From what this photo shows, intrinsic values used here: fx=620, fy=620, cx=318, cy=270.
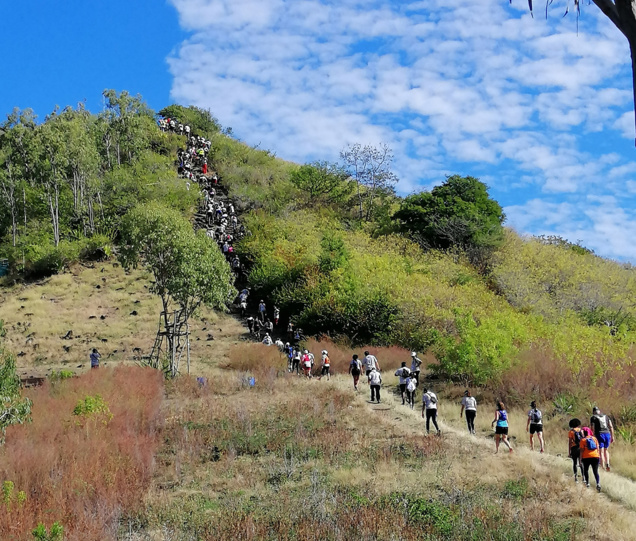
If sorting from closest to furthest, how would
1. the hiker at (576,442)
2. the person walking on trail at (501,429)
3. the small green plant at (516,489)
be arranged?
the small green plant at (516,489) → the hiker at (576,442) → the person walking on trail at (501,429)

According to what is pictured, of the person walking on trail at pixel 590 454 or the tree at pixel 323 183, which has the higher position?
the tree at pixel 323 183

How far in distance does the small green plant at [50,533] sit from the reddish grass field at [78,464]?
450mm

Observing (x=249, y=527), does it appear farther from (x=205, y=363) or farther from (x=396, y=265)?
(x=396, y=265)

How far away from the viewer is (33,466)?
1348 cm

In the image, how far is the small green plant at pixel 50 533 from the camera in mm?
9758

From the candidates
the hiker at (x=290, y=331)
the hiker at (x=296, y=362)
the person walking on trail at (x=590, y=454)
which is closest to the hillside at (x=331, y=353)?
the person walking on trail at (x=590, y=454)

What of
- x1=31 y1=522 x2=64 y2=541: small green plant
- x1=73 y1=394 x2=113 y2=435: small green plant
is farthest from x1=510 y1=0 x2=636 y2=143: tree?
x1=73 y1=394 x2=113 y2=435: small green plant

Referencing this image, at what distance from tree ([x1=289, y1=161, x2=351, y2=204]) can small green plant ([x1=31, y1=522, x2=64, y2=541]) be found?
52426 mm

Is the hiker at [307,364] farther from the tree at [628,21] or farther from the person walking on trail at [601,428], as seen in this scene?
the tree at [628,21]

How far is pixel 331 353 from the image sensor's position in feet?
102

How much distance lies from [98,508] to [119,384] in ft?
33.9

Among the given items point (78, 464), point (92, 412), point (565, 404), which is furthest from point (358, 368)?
point (78, 464)

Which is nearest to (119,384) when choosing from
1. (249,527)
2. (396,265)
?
(249,527)

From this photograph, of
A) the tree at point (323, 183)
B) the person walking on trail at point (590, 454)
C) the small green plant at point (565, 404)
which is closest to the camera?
the person walking on trail at point (590, 454)
